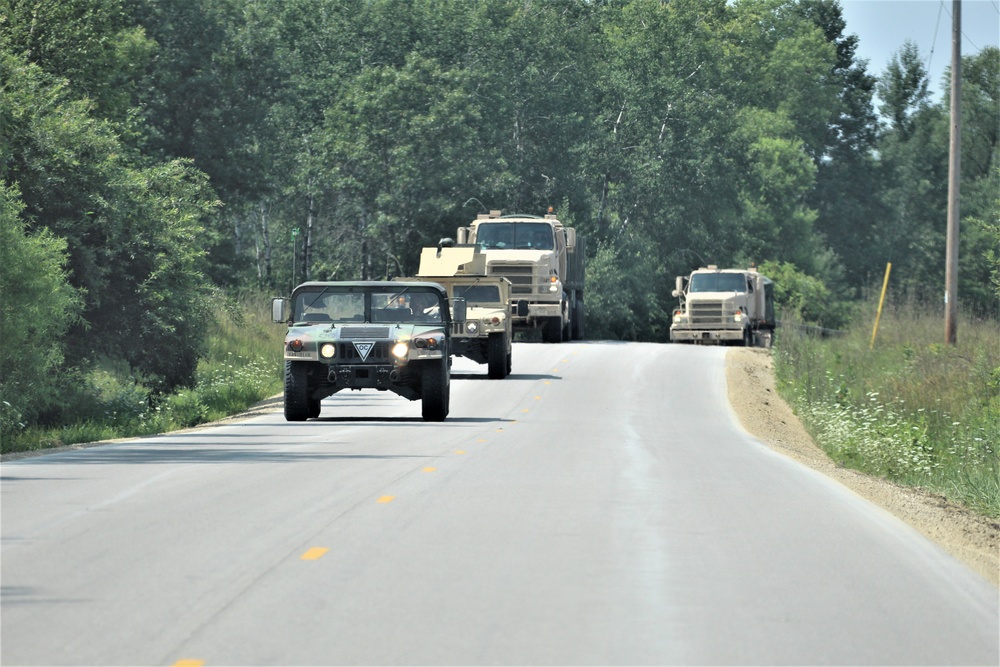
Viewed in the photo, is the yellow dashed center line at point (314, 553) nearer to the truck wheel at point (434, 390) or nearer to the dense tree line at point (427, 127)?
the truck wheel at point (434, 390)

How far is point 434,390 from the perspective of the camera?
23.4 m

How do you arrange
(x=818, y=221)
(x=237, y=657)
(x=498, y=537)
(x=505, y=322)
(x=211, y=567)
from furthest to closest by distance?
(x=818, y=221) → (x=505, y=322) → (x=498, y=537) → (x=211, y=567) → (x=237, y=657)

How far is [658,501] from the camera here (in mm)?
13195

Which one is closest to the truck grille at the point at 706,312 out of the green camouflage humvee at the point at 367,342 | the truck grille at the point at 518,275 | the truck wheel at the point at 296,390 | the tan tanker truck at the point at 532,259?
the tan tanker truck at the point at 532,259

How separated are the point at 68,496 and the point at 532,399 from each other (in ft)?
55.8

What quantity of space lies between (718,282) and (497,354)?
65.0ft

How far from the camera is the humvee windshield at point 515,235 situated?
4438 cm

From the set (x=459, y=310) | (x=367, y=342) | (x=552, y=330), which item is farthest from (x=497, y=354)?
(x=552, y=330)

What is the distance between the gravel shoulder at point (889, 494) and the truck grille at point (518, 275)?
397 inches

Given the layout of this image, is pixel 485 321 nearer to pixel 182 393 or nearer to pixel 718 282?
pixel 182 393

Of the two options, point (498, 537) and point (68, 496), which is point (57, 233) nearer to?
point (68, 496)

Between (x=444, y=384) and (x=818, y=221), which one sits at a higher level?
(x=818, y=221)

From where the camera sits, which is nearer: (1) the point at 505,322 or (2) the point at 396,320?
(2) the point at 396,320

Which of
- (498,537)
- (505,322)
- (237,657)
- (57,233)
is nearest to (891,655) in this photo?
(237,657)
